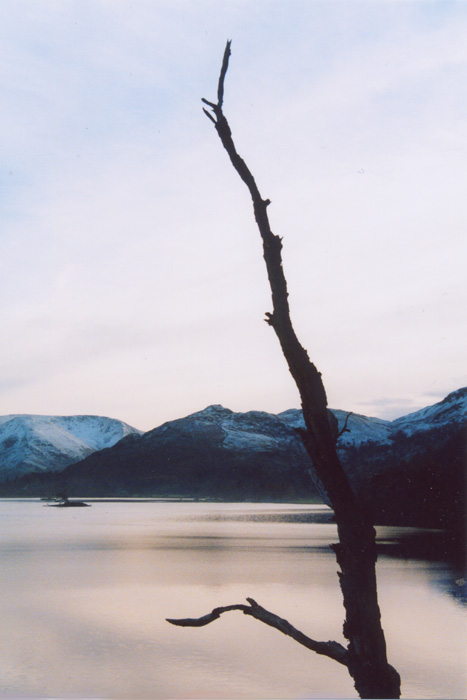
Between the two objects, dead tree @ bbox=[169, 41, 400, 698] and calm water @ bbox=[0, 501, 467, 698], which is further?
calm water @ bbox=[0, 501, 467, 698]

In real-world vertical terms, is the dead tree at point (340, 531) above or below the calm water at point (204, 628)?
above

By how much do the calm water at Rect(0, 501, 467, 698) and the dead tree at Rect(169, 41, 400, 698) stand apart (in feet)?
67.8

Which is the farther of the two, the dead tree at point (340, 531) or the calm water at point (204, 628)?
the calm water at point (204, 628)

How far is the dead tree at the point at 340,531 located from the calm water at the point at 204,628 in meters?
20.7

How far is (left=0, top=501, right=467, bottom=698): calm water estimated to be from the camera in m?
28.8

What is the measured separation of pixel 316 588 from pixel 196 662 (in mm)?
23040

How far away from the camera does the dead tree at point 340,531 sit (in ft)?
22.9

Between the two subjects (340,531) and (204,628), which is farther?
(204,628)

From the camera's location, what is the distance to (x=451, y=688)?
28062 millimetres

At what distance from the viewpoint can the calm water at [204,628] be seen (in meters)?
28.8

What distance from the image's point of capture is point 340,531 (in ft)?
23.8

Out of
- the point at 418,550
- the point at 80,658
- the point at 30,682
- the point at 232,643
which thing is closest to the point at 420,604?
the point at 232,643

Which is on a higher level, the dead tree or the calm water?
the dead tree

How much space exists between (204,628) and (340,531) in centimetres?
3685
